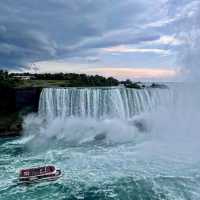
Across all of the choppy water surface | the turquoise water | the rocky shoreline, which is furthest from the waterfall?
the turquoise water

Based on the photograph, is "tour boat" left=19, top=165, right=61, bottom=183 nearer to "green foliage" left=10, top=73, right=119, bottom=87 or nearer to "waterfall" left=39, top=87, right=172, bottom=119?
"waterfall" left=39, top=87, right=172, bottom=119

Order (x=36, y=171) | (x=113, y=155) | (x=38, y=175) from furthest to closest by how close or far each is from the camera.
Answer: (x=113, y=155), (x=36, y=171), (x=38, y=175)

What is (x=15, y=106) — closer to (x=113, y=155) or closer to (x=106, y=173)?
(x=113, y=155)

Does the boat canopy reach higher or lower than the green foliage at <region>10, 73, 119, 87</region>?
lower

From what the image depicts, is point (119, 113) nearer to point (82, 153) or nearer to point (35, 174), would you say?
point (82, 153)

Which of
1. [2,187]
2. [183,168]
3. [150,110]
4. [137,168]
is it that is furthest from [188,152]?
[2,187]

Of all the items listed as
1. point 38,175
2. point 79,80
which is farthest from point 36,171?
point 79,80
